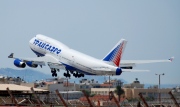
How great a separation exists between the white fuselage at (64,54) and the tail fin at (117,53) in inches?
147

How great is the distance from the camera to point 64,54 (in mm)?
144125

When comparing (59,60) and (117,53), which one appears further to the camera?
(59,60)

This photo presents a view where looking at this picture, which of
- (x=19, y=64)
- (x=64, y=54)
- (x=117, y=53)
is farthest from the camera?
(x=64, y=54)

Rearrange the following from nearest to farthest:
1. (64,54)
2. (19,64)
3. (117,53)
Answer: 1. (117,53)
2. (19,64)
3. (64,54)

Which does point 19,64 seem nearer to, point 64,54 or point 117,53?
point 64,54

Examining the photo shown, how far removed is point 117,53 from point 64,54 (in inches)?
732

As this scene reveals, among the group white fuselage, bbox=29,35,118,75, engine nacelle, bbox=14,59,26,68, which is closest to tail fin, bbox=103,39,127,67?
white fuselage, bbox=29,35,118,75

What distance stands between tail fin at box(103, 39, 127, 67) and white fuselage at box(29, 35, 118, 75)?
3727mm

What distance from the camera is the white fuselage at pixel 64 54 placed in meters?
136

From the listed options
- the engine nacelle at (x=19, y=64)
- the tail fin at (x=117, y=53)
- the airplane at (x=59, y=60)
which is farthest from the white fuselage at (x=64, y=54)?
the engine nacelle at (x=19, y=64)

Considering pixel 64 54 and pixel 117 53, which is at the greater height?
pixel 64 54

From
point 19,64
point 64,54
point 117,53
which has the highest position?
point 64,54

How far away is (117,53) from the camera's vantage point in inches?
5079

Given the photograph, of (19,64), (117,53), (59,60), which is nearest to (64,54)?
(59,60)
